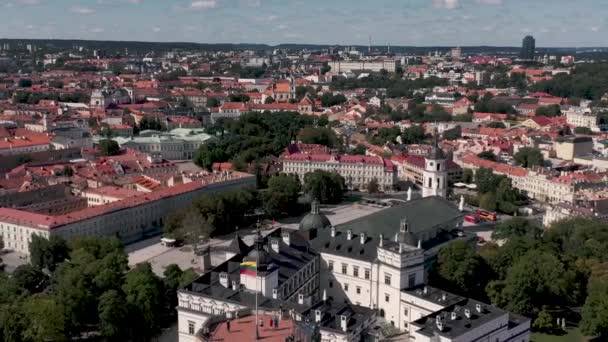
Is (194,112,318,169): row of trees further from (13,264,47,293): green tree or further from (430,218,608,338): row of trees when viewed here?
(430,218,608,338): row of trees

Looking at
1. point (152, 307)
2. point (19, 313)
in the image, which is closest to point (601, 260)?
point (152, 307)

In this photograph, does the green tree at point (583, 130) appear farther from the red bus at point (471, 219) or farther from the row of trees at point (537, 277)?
the row of trees at point (537, 277)

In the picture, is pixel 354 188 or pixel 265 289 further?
pixel 354 188

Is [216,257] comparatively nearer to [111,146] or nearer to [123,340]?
[123,340]

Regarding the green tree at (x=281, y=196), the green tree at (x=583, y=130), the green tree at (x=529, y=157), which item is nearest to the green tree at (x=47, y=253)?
the green tree at (x=281, y=196)

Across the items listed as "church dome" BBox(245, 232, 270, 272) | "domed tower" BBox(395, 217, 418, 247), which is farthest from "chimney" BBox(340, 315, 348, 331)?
"domed tower" BBox(395, 217, 418, 247)

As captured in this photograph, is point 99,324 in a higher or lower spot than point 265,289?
lower
